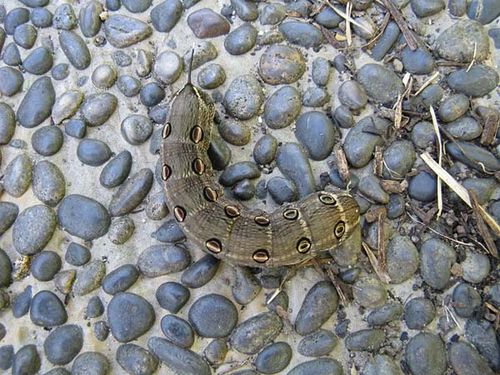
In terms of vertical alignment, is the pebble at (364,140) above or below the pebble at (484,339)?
above

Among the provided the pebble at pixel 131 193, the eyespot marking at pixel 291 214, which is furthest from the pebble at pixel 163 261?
the eyespot marking at pixel 291 214

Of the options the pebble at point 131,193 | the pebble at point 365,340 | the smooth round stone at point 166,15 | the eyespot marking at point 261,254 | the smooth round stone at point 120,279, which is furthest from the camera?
the smooth round stone at point 166,15

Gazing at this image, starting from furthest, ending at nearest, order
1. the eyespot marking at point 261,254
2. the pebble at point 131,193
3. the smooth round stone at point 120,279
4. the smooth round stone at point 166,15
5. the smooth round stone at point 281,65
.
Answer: the smooth round stone at point 166,15
the smooth round stone at point 281,65
the pebble at point 131,193
the smooth round stone at point 120,279
the eyespot marking at point 261,254

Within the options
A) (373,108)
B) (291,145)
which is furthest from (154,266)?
(373,108)

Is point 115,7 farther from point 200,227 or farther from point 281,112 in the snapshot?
point 200,227

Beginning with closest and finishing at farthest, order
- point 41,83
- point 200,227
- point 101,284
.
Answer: point 200,227 < point 101,284 < point 41,83

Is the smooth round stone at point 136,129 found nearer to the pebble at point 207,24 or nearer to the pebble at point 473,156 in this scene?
the pebble at point 207,24

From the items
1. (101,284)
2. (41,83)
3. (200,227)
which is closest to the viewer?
(200,227)
